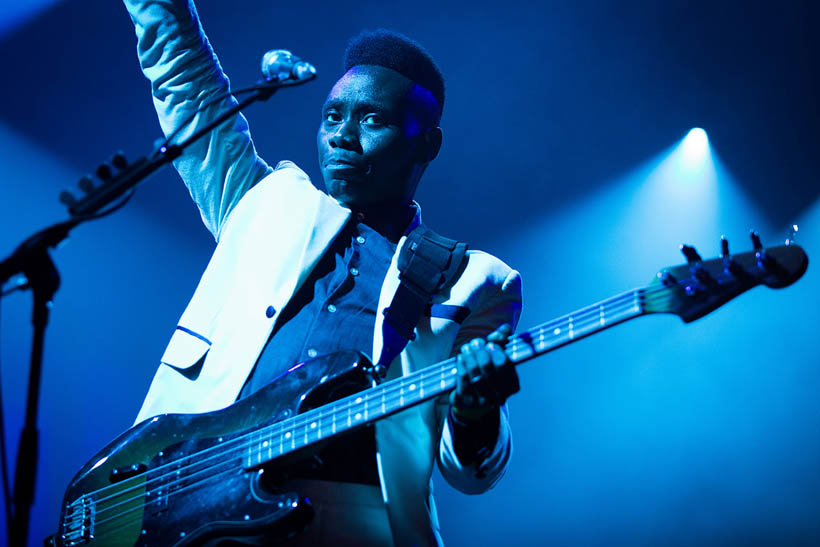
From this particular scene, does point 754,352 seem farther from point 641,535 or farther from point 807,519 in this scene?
point 641,535

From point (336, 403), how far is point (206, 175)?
120 cm

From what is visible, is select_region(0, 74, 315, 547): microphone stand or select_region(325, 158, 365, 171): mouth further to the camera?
select_region(325, 158, 365, 171): mouth

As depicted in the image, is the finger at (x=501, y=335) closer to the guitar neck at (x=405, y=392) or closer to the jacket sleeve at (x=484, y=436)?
the guitar neck at (x=405, y=392)

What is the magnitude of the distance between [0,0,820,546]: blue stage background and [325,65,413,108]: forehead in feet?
6.01

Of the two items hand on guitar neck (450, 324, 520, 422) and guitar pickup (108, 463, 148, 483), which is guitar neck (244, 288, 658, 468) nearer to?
hand on guitar neck (450, 324, 520, 422)

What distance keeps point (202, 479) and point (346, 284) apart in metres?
0.78

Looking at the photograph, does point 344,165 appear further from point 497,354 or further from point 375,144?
point 497,354

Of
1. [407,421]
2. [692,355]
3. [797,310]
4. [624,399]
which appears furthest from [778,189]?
[407,421]

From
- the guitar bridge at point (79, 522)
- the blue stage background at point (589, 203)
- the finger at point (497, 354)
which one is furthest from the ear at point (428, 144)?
the blue stage background at point (589, 203)

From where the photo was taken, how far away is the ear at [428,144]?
297 cm

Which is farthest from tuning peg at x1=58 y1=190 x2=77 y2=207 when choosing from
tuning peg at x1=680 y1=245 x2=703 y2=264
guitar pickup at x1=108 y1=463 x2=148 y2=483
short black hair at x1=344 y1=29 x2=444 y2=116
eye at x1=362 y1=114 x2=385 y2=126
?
short black hair at x1=344 y1=29 x2=444 y2=116

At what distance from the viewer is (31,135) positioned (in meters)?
4.17

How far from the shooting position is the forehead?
9.35 ft

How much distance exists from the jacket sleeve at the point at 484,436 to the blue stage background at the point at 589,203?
2.25 metres
